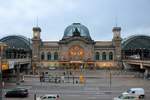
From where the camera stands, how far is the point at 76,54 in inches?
6905

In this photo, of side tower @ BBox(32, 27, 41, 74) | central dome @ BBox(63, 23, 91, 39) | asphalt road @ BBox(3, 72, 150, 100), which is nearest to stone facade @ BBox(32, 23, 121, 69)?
side tower @ BBox(32, 27, 41, 74)

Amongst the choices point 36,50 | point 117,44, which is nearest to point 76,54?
point 36,50

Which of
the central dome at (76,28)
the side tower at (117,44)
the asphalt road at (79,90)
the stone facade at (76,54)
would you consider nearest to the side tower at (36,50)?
the stone facade at (76,54)

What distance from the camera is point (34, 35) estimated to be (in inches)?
7249

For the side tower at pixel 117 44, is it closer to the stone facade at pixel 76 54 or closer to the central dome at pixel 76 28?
the stone facade at pixel 76 54

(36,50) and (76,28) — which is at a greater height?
(76,28)

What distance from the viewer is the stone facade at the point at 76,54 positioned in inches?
6845

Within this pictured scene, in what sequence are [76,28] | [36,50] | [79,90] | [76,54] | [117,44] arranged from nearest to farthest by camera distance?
[79,90], [76,54], [36,50], [117,44], [76,28]

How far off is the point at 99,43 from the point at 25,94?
129m

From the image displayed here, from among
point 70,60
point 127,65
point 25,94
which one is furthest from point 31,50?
point 25,94

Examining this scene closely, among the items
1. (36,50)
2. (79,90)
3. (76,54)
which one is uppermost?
(36,50)

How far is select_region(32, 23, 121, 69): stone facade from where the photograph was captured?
174 m

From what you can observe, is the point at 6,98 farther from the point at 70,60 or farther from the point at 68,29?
the point at 68,29

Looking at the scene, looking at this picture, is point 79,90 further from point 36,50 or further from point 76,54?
point 36,50
